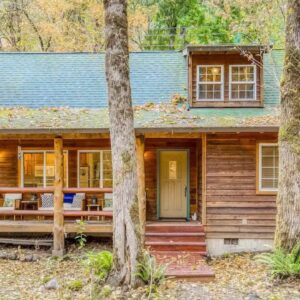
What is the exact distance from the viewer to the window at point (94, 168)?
1355 centimetres

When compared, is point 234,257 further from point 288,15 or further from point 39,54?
point 39,54

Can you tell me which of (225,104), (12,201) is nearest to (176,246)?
(225,104)

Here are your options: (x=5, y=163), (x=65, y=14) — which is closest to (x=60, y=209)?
(x=5, y=163)

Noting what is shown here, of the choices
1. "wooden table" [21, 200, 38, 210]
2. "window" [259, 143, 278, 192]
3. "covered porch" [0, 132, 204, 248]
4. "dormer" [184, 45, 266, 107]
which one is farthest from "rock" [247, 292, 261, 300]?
"wooden table" [21, 200, 38, 210]

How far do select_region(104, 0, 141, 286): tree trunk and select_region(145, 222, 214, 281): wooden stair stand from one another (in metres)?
1.46

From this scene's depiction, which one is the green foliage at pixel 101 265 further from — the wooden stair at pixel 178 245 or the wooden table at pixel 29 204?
the wooden table at pixel 29 204

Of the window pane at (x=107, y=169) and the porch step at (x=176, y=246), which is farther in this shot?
the window pane at (x=107, y=169)

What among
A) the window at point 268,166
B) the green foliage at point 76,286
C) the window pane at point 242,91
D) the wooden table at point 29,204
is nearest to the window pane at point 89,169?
the wooden table at point 29,204

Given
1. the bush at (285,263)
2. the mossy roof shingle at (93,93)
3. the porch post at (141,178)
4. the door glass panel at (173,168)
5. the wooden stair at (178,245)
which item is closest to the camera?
the bush at (285,263)

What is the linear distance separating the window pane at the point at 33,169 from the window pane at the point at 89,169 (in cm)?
126

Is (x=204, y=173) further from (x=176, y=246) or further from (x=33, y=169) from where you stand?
(x=33, y=169)

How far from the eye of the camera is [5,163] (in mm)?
13547

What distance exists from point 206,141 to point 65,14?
1696 cm

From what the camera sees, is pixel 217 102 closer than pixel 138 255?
No
